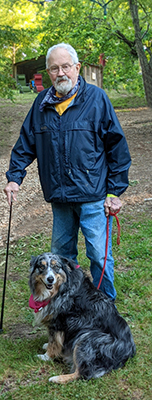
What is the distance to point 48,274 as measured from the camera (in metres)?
2.85

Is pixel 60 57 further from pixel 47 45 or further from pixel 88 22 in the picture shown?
pixel 47 45

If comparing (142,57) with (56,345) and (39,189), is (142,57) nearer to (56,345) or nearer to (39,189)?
(39,189)

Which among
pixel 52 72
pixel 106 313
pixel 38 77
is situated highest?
pixel 38 77

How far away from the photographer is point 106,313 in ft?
9.52

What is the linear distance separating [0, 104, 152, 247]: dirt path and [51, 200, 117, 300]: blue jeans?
242 cm

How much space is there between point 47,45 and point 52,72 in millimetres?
14050

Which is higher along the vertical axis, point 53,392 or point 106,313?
point 106,313

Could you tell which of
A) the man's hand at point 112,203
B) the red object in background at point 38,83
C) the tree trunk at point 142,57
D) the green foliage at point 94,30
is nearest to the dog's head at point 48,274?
the man's hand at point 112,203

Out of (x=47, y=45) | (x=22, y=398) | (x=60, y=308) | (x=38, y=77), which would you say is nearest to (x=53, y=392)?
(x=22, y=398)

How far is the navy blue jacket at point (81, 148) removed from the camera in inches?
116

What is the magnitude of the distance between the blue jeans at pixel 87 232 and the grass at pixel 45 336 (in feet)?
1.96

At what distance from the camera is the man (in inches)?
115

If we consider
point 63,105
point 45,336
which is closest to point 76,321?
point 45,336

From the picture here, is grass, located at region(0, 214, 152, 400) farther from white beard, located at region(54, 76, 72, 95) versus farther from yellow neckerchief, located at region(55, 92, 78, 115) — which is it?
white beard, located at region(54, 76, 72, 95)
